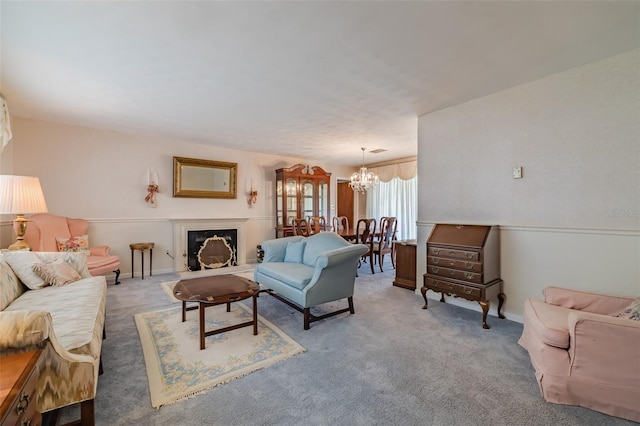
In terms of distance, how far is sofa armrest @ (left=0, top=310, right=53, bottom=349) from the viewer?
Result: 1010 millimetres

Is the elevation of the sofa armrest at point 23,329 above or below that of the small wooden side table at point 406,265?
above

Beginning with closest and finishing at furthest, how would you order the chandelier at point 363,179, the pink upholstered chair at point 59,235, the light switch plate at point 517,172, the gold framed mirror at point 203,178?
1. the light switch plate at point 517,172
2. the pink upholstered chair at point 59,235
3. the gold framed mirror at point 203,178
4. the chandelier at point 363,179

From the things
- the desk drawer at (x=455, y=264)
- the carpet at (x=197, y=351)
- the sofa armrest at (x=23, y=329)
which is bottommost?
the carpet at (x=197, y=351)

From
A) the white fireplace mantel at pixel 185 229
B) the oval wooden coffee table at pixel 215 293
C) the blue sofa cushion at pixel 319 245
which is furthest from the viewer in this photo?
the white fireplace mantel at pixel 185 229

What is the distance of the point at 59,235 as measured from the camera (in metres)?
3.88

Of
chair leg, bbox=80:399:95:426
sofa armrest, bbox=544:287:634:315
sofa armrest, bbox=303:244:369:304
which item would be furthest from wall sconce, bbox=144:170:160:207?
sofa armrest, bbox=544:287:634:315

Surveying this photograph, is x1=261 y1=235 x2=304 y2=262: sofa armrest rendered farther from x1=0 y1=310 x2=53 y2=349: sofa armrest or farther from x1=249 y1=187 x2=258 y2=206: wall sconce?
x1=249 y1=187 x2=258 y2=206: wall sconce

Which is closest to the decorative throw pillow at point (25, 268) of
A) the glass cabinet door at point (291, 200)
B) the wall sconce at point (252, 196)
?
the wall sconce at point (252, 196)

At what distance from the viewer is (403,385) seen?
1.80 meters

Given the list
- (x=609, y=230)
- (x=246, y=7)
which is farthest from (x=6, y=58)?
(x=609, y=230)

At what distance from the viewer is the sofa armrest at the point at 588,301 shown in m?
1.96

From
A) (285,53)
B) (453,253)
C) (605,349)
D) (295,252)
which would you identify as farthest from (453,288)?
(285,53)

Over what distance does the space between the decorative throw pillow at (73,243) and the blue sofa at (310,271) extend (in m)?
2.56

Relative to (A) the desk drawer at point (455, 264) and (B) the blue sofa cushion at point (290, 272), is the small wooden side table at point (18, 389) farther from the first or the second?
(A) the desk drawer at point (455, 264)
